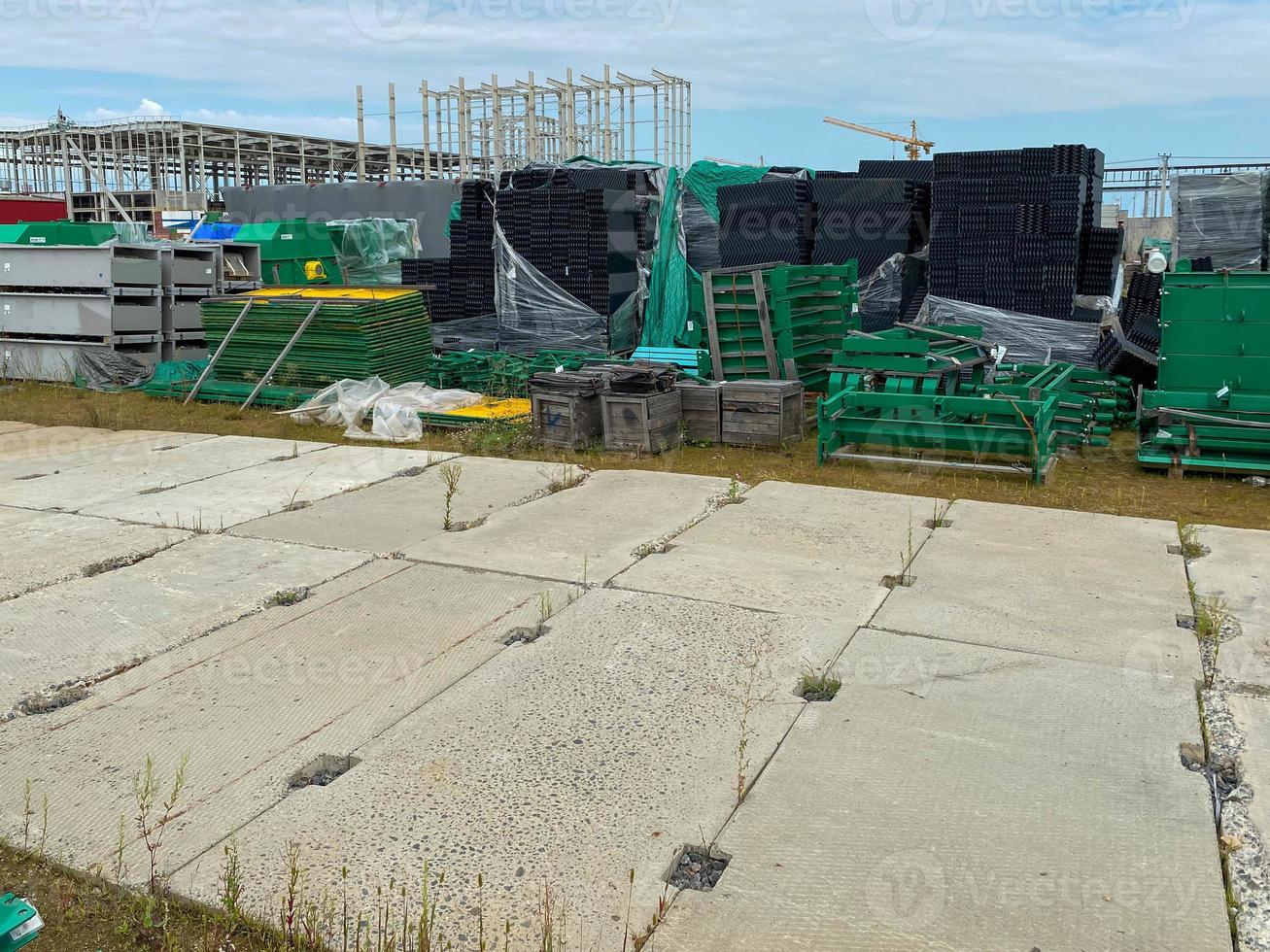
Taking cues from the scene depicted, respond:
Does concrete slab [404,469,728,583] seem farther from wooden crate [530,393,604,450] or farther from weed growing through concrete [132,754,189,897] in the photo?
weed growing through concrete [132,754,189,897]

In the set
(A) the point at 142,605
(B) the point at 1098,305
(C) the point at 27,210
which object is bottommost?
(A) the point at 142,605

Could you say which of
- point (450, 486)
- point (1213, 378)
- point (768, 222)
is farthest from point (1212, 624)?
point (768, 222)

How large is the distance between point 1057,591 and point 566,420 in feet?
17.7

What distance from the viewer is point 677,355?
12.9 meters

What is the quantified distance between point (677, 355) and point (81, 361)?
8.53 meters

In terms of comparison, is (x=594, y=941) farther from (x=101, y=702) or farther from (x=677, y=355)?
(x=677, y=355)

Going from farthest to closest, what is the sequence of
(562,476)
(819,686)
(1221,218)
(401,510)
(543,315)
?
(543,315) < (1221,218) < (562,476) < (401,510) < (819,686)

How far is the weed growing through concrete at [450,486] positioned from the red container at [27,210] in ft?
84.9

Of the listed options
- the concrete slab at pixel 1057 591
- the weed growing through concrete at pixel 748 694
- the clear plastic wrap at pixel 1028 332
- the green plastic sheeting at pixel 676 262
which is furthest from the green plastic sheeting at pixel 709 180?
the weed growing through concrete at pixel 748 694

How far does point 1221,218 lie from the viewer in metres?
14.1

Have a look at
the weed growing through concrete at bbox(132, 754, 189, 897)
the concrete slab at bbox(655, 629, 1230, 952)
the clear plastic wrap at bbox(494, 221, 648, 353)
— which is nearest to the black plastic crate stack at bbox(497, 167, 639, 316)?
the clear plastic wrap at bbox(494, 221, 648, 353)

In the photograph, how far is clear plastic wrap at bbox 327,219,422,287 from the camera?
2055 cm

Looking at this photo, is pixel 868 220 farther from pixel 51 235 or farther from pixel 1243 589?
pixel 51 235

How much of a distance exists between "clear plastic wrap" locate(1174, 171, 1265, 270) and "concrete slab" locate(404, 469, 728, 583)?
9.80 m
